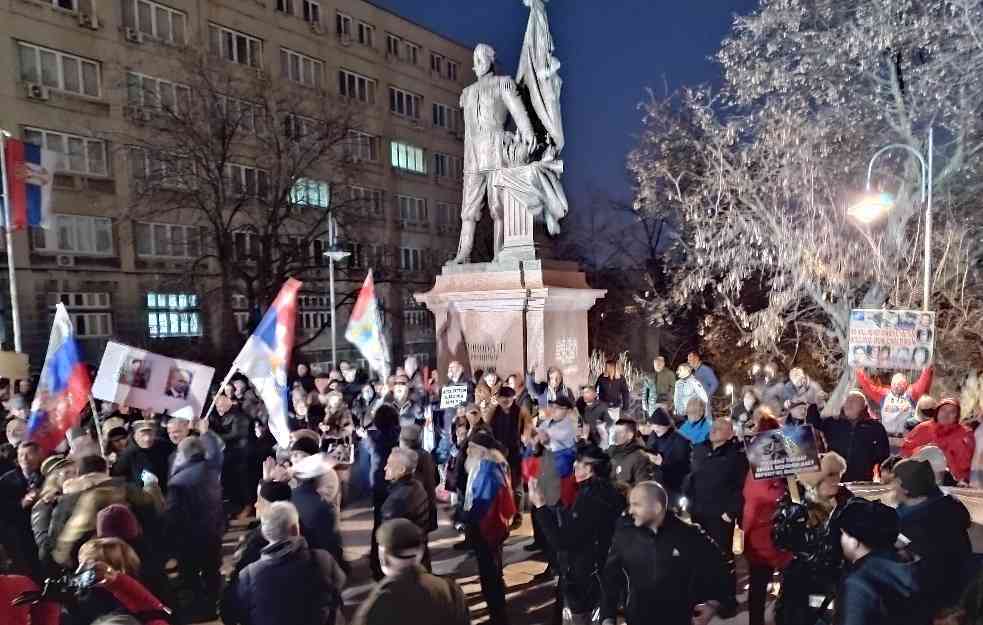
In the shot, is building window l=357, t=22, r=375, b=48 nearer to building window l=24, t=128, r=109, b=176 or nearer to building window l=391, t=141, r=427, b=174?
building window l=391, t=141, r=427, b=174

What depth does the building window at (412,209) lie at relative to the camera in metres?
41.0

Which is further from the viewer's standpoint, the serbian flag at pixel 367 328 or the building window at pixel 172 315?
the building window at pixel 172 315

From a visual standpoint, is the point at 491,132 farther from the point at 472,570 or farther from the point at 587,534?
the point at 587,534

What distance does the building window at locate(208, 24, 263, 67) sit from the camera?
3022 cm

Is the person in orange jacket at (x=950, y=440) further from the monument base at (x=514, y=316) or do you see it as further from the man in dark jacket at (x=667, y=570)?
the monument base at (x=514, y=316)

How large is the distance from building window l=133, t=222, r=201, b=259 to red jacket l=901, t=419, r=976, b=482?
2558 centimetres

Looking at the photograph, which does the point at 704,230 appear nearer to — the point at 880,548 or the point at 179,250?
the point at 880,548

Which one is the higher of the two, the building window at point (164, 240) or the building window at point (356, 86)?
the building window at point (356, 86)

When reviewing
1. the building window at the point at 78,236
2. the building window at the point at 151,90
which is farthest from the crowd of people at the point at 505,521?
the building window at the point at 78,236

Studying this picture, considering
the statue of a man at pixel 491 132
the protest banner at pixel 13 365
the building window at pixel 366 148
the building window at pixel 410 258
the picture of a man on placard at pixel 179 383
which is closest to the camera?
the picture of a man on placard at pixel 179 383

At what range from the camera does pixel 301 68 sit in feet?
114

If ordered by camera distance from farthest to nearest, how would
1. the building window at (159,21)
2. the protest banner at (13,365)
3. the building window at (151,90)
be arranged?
the building window at (159,21) < the building window at (151,90) < the protest banner at (13,365)

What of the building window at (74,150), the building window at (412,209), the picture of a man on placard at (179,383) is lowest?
the picture of a man on placard at (179,383)

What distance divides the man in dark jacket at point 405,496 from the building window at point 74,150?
2480 cm
